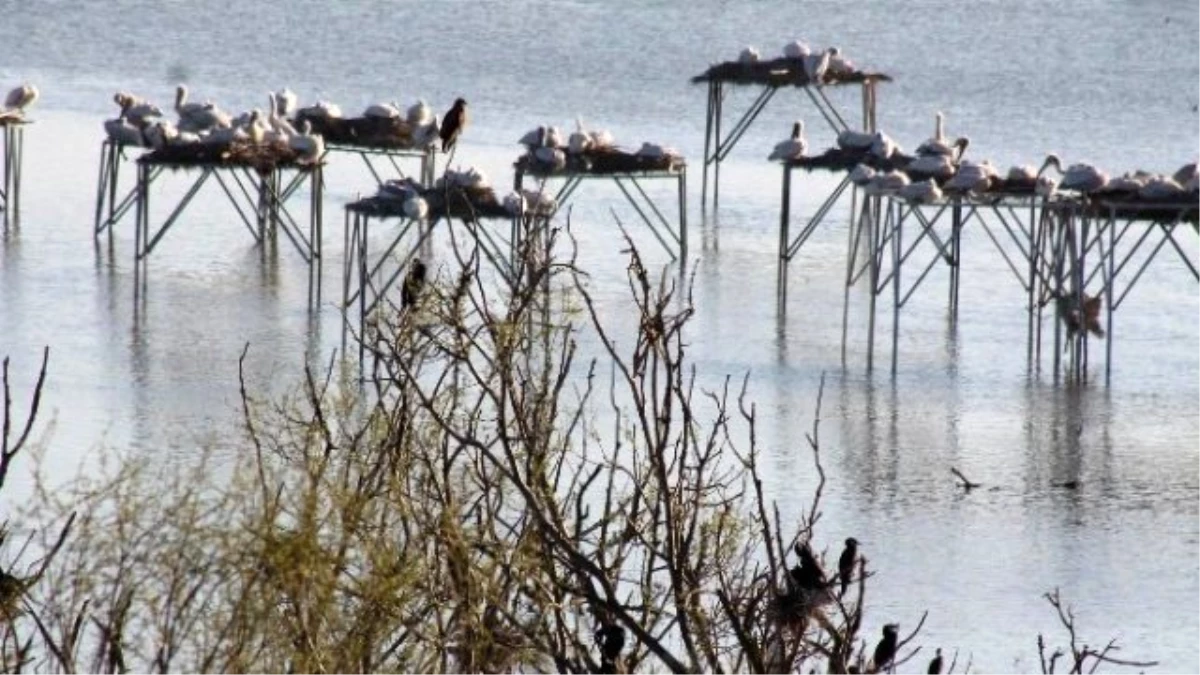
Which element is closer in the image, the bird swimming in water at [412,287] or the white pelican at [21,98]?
the bird swimming in water at [412,287]

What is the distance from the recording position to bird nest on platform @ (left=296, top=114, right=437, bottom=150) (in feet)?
53.6

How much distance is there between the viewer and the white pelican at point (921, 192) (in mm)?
13859

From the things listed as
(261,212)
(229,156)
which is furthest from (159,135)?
(261,212)

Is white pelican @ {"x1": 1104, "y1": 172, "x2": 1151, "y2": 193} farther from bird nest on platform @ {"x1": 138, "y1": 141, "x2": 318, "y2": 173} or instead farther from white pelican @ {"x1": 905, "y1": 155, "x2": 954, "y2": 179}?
bird nest on platform @ {"x1": 138, "y1": 141, "x2": 318, "y2": 173}

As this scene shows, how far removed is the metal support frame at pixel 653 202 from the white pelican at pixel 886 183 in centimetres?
179

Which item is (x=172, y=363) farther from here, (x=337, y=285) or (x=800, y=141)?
(x=800, y=141)

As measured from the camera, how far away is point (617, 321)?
14.5 metres

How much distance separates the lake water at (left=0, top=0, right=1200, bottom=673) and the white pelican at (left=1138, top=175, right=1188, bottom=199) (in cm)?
82

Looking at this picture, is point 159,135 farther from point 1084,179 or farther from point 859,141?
point 1084,179

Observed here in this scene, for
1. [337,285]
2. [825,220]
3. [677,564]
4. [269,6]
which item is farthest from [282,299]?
[269,6]

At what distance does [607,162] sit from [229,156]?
205cm

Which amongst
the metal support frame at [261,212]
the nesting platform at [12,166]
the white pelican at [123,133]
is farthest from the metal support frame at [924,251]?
the nesting platform at [12,166]

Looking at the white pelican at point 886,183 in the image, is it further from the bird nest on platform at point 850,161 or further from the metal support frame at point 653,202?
the metal support frame at point 653,202

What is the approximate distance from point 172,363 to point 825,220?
757 centimetres
